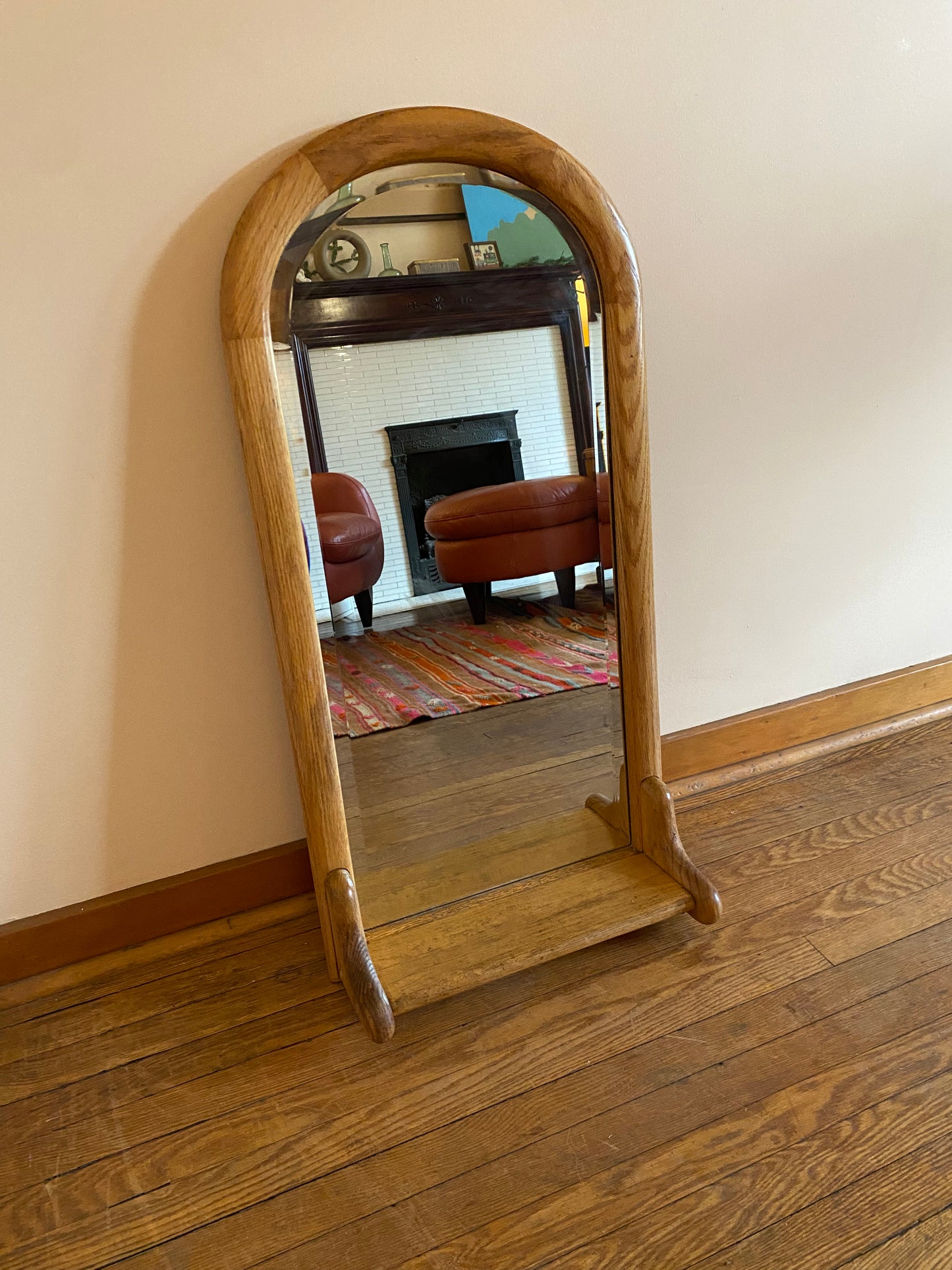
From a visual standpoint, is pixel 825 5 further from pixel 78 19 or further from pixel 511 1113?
pixel 511 1113

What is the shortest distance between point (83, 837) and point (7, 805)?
135 millimetres

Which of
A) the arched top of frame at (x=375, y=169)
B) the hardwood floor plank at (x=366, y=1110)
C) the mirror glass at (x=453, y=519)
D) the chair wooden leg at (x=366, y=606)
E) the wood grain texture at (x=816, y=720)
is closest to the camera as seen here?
the hardwood floor plank at (x=366, y=1110)

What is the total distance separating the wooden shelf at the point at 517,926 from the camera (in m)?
1.35

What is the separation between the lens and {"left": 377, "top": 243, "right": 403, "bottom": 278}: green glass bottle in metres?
1.31

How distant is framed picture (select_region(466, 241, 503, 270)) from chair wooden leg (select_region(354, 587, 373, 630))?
556 millimetres

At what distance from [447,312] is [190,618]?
66cm

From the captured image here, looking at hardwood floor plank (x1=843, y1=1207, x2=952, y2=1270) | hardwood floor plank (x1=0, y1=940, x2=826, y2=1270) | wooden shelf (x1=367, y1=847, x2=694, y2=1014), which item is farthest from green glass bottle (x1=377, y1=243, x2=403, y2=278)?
hardwood floor plank (x1=843, y1=1207, x2=952, y2=1270)

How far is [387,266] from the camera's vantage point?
132 centimetres

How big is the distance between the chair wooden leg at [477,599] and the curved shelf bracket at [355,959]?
0.49 m

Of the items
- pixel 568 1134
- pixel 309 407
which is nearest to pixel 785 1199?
pixel 568 1134

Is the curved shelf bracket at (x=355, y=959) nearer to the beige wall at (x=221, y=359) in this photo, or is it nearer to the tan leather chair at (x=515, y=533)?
the beige wall at (x=221, y=359)

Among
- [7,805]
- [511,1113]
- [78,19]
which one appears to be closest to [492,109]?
[78,19]

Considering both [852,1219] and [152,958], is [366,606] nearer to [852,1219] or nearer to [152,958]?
[152,958]

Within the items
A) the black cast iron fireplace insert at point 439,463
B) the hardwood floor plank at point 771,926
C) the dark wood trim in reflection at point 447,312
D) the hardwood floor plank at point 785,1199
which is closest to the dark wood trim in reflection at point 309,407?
the dark wood trim in reflection at point 447,312
